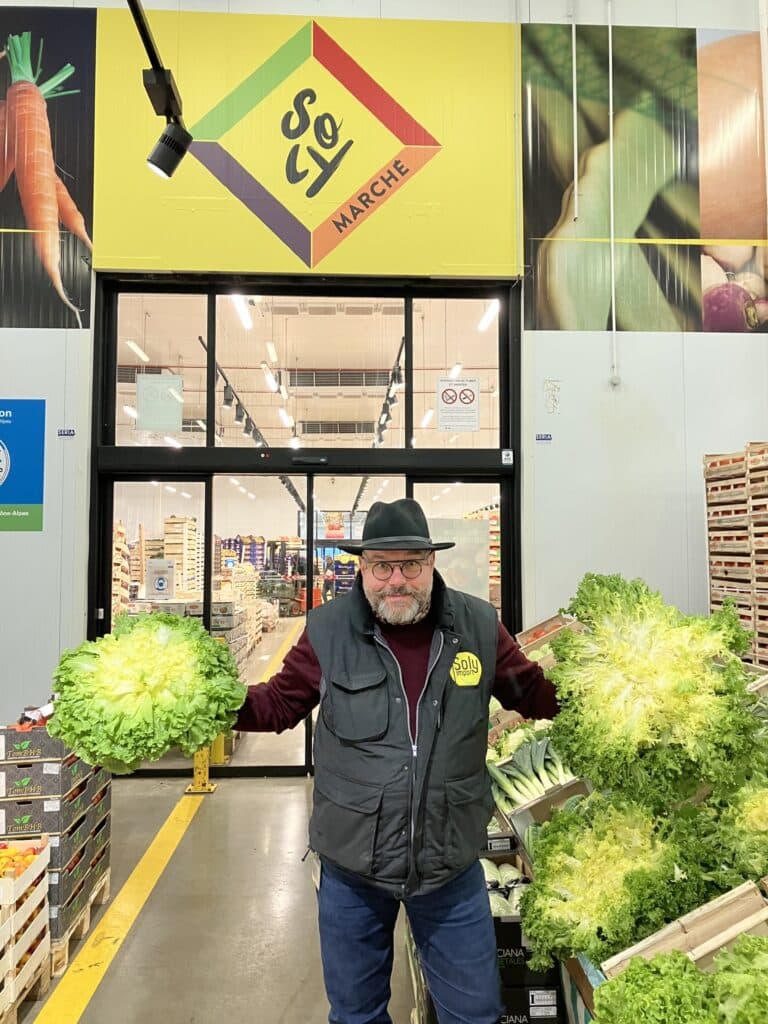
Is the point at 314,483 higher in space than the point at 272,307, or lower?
lower

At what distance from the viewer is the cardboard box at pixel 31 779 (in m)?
3.17

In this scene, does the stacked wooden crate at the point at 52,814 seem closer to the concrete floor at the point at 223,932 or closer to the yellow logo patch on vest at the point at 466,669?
the concrete floor at the point at 223,932

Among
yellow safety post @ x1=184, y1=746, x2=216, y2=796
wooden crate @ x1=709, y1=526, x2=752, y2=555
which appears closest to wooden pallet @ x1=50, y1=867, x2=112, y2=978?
yellow safety post @ x1=184, y1=746, x2=216, y2=796

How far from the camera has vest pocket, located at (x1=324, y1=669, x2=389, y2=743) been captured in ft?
5.94

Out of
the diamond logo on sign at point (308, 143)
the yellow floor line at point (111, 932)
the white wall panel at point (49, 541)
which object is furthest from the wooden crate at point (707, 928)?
the diamond logo on sign at point (308, 143)

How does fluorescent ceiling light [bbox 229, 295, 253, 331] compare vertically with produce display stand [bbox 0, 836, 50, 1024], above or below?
above

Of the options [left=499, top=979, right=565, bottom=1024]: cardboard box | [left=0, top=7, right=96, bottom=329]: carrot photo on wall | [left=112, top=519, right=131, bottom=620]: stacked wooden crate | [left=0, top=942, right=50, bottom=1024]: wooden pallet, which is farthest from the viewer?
[left=112, top=519, right=131, bottom=620]: stacked wooden crate

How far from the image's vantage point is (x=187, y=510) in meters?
5.86

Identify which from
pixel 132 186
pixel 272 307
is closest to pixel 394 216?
pixel 272 307

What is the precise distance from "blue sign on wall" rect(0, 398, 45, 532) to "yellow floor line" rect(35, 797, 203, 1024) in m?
2.73

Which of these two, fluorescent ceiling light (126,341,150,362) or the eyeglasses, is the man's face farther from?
fluorescent ceiling light (126,341,150,362)

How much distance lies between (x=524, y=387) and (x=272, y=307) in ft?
7.83

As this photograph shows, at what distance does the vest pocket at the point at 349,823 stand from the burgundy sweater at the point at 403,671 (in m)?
0.23

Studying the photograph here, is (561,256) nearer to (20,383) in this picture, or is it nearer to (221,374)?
(221,374)
